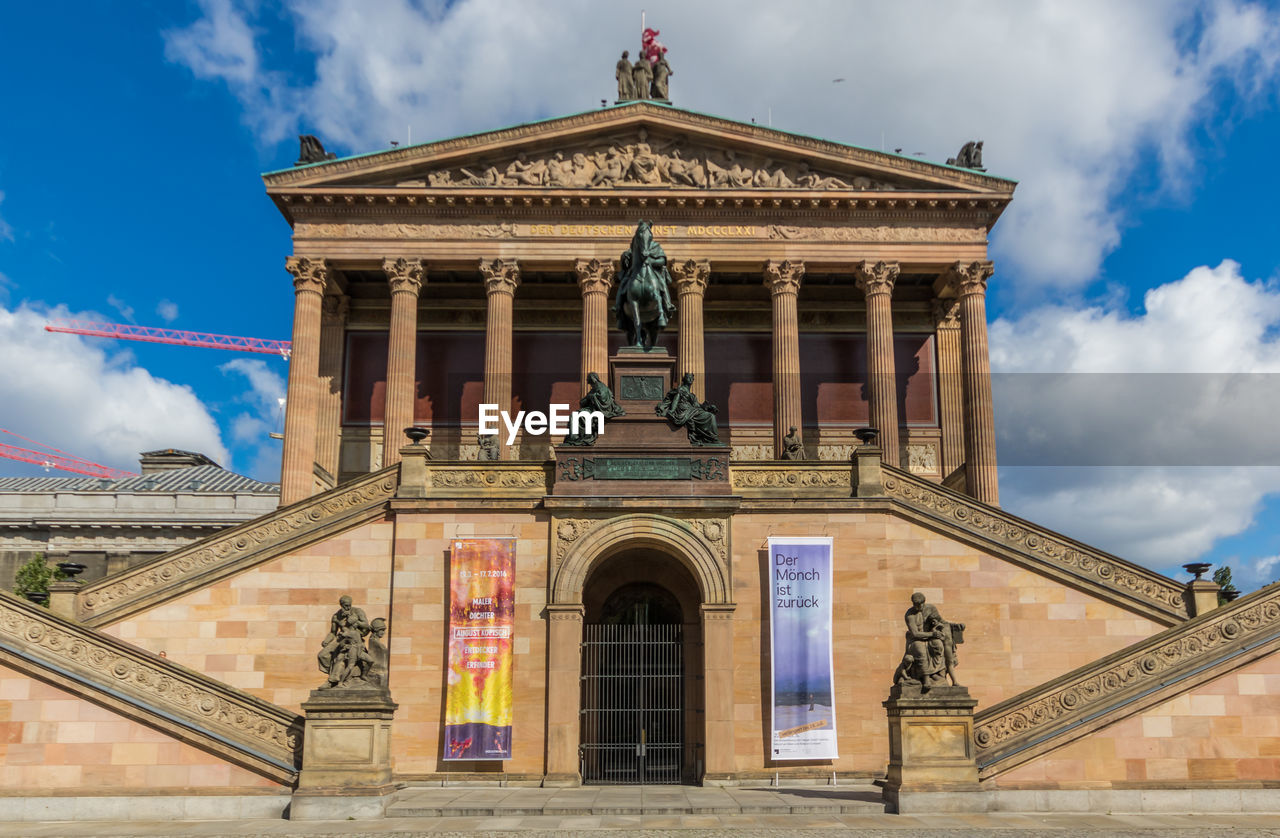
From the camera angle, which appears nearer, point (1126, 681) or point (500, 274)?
point (1126, 681)

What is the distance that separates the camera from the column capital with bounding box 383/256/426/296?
148 ft

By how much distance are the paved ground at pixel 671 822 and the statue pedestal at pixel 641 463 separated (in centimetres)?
716

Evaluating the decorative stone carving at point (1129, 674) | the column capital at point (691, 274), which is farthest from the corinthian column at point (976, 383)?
the decorative stone carving at point (1129, 674)

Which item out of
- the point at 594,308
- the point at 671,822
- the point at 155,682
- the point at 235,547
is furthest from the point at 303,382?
the point at 671,822

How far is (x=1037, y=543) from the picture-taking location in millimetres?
27203

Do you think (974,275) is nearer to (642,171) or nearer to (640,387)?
(642,171)

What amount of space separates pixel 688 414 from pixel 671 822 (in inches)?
426

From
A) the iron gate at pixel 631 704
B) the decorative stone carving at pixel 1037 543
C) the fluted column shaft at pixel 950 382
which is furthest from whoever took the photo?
the fluted column shaft at pixel 950 382

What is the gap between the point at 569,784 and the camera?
24297mm

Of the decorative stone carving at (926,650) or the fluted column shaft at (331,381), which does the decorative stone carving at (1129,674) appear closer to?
the decorative stone carving at (926,650)

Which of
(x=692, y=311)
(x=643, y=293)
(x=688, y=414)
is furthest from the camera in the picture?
(x=692, y=311)

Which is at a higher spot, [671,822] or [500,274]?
[500,274]

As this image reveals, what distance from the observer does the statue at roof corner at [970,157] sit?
46.2 metres

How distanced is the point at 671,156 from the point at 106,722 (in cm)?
3346
